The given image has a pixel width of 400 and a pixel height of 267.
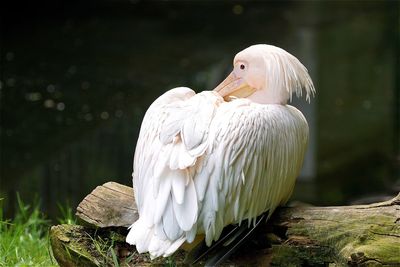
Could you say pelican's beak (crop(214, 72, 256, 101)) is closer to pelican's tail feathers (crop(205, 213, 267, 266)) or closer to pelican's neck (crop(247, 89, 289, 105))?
pelican's neck (crop(247, 89, 289, 105))

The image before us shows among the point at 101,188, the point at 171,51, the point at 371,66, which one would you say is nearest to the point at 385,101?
the point at 371,66

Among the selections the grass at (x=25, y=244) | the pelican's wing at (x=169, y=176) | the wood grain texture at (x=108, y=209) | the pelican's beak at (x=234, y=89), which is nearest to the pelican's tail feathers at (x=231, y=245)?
the pelican's wing at (x=169, y=176)

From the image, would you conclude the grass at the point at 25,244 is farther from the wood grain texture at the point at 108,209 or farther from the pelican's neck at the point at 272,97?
the pelican's neck at the point at 272,97

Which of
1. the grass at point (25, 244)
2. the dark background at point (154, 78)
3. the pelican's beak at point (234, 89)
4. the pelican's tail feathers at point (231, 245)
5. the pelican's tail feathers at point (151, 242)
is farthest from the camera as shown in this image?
the dark background at point (154, 78)

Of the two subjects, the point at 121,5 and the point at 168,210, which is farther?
→ the point at 121,5

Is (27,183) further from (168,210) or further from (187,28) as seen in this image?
(187,28)

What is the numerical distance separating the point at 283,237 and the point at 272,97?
0.56m

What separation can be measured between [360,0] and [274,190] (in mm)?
11613

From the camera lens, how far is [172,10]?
13148mm

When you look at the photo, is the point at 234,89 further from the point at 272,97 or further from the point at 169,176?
the point at 169,176

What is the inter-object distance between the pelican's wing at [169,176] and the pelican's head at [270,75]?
24 centimetres

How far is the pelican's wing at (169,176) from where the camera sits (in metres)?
3.07

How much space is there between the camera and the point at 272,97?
3.42 m

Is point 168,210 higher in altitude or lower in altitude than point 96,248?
higher
